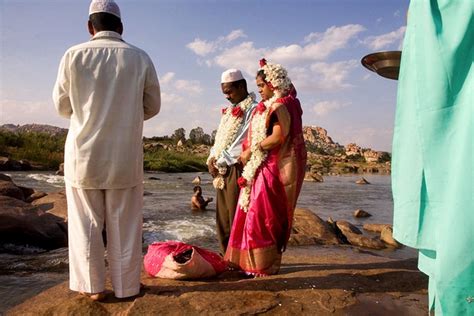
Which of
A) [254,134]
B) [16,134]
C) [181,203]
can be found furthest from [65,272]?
[16,134]

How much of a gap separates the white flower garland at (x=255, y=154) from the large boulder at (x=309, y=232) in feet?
8.45

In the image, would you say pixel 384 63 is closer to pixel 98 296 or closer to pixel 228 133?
pixel 228 133

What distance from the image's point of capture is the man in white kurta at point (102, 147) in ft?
9.18

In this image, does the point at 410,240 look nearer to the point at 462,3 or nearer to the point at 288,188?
the point at 462,3

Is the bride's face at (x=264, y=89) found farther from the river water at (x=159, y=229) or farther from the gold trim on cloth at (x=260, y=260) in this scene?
the river water at (x=159, y=229)

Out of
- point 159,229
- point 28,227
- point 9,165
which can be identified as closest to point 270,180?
point 28,227

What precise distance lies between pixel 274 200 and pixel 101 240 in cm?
157

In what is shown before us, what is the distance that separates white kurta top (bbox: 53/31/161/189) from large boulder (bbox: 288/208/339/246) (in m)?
3.95

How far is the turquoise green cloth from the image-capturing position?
1.66 meters

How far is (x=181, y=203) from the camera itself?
11867 millimetres

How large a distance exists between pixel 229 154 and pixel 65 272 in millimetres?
2059

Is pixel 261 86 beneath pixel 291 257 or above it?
above

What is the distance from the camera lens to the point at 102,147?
9.22ft

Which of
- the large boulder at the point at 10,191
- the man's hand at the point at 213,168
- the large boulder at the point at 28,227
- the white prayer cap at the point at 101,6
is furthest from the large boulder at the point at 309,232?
the large boulder at the point at 10,191
